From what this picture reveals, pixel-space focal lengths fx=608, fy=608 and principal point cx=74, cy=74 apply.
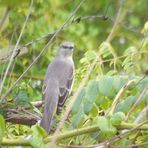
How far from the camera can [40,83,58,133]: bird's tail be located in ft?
12.2

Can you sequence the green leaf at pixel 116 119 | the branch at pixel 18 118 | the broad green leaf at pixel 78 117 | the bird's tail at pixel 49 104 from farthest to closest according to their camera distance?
the bird's tail at pixel 49 104, the branch at pixel 18 118, the broad green leaf at pixel 78 117, the green leaf at pixel 116 119

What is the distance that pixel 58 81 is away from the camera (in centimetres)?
534

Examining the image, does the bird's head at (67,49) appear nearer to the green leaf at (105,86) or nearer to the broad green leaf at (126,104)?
the green leaf at (105,86)

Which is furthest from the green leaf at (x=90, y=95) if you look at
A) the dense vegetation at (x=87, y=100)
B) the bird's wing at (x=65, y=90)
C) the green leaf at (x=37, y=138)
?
the bird's wing at (x=65, y=90)

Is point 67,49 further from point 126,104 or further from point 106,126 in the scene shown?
point 106,126

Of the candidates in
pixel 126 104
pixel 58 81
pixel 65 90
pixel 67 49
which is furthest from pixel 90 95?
pixel 67 49

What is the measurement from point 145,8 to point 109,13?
23.6 feet

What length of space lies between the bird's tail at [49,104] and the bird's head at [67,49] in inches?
37.9

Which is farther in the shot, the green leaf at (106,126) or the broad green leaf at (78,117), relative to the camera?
the broad green leaf at (78,117)

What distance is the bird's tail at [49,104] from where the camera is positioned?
3.73m

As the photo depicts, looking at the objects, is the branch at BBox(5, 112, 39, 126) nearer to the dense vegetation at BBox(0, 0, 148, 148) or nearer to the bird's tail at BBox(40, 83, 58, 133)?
the dense vegetation at BBox(0, 0, 148, 148)

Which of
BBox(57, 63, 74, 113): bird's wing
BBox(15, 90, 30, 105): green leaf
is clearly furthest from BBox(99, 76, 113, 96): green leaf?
BBox(57, 63, 74, 113): bird's wing

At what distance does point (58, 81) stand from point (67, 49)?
0.75m

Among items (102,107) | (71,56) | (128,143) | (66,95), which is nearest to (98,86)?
(102,107)
